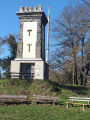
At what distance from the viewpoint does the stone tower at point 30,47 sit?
2088cm

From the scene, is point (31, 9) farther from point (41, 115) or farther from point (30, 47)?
point (41, 115)

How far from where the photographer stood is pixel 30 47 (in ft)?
70.6

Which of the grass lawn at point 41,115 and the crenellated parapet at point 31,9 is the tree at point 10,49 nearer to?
the crenellated parapet at point 31,9

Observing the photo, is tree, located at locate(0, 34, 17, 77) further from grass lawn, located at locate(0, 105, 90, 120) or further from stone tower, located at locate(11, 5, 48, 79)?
grass lawn, located at locate(0, 105, 90, 120)

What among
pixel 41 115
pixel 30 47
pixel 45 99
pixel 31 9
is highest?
pixel 31 9

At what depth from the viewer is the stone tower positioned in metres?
20.9

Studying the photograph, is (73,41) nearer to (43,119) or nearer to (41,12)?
(41,12)

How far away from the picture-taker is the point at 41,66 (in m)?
20.8

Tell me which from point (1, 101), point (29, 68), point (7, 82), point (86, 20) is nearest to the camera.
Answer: point (1, 101)

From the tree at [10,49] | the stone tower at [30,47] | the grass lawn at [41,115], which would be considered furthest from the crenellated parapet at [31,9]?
the grass lawn at [41,115]

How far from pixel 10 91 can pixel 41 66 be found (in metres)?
5.13

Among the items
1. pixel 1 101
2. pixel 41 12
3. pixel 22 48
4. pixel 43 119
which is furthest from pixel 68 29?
pixel 43 119

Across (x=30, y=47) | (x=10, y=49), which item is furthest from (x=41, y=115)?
(x=10, y=49)

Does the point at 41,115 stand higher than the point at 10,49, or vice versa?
the point at 10,49
